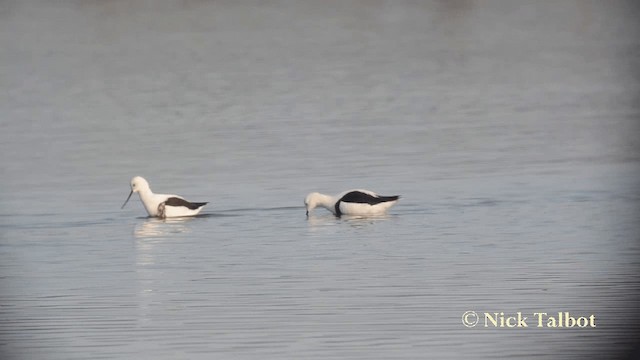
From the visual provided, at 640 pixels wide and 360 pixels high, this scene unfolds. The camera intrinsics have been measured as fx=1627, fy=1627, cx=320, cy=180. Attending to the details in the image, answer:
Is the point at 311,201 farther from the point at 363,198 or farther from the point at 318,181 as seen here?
the point at 318,181

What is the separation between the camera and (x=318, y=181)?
50.4 feet

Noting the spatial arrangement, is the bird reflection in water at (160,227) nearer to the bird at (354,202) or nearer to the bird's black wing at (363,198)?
the bird at (354,202)

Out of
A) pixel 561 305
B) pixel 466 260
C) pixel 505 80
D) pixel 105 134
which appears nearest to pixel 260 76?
pixel 505 80

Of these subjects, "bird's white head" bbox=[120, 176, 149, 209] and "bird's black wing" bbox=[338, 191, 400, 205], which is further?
"bird's white head" bbox=[120, 176, 149, 209]

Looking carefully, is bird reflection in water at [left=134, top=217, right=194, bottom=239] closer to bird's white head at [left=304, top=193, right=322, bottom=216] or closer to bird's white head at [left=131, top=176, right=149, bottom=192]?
bird's white head at [left=131, top=176, right=149, bottom=192]

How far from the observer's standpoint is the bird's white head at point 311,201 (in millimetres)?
13727

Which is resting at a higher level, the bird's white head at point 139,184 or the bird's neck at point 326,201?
the bird's white head at point 139,184

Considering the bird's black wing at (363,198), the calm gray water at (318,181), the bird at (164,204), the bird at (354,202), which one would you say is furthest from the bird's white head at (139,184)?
the bird's black wing at (363,198)

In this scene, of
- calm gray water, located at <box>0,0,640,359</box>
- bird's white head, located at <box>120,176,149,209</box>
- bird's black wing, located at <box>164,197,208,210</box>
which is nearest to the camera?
calm gray water, located at <box>0,0,640,359</box>

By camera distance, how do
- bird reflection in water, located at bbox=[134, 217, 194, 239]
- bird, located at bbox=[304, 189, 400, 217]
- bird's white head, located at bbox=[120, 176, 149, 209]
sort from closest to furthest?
1. bird reflection in water, located at bbox=[134, 217, 194, 239]
2. bird, located at bbox=[304, 189, 400, 217]
3. bird's white head, located at bbox=[120, 176, 149, 209]

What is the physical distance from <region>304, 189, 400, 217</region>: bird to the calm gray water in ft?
0.38

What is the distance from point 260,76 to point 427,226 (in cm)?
1109

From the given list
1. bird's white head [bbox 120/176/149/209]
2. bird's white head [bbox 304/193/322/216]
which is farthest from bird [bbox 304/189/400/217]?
bird's white head [bbox 120/176/149/209]

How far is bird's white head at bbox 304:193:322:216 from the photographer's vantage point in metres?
13.7
